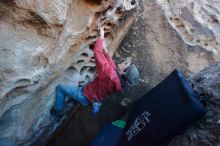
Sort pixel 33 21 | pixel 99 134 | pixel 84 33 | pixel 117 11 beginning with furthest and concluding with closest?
pixel 99 134
pixel 117 11
pixel 84 33
pixel 33 21

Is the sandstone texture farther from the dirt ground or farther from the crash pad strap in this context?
the crash pad strap

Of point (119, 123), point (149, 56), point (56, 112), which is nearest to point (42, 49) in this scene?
point (56, 112)

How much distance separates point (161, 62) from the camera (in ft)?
11.9

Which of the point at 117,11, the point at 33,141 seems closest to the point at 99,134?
the point at 33,141

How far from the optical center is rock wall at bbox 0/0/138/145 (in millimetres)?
2598

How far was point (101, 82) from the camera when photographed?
9.68 ft

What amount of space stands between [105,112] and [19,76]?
120 cm

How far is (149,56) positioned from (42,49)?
4.02 feet

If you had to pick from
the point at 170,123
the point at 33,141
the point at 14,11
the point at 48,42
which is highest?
the point at 14,11

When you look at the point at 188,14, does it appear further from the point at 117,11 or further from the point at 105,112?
the point at 105,112

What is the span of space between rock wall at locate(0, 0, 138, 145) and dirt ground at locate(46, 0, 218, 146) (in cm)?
20

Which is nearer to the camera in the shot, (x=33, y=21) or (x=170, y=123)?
(x=170, y=123)

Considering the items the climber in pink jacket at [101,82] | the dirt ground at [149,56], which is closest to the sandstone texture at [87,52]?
the dirt ground at [149,56]

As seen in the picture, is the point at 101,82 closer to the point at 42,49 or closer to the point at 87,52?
the point at 87,52
